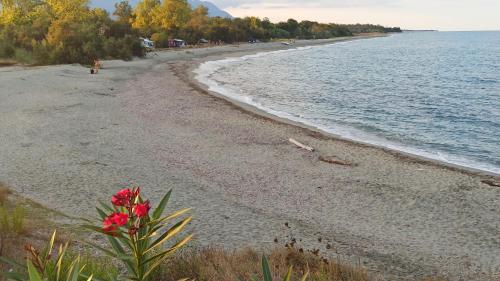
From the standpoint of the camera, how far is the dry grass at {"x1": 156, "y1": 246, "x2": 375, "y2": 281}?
241 inches

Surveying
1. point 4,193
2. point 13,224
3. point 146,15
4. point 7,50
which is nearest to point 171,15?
point 146,15

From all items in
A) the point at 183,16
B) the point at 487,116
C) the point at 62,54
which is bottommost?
the point at 487,116

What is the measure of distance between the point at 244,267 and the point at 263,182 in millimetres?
6812

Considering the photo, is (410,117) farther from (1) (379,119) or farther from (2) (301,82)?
(2) (301,82)

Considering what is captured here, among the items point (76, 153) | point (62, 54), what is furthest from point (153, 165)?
point (62, 54)

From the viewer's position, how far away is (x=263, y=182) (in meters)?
13.3

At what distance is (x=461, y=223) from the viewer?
10844 millimetres

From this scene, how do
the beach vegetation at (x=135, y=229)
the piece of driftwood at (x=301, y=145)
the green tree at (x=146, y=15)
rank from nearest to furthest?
the beach vegetation at (x=135, y=229) < the piece of driftwood at (x=301, y=145) < the green tree at (x=146, y=15)

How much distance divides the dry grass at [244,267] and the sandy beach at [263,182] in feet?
1.91

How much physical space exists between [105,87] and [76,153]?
17.4 meters

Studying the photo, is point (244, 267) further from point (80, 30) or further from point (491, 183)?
point (80, 30)

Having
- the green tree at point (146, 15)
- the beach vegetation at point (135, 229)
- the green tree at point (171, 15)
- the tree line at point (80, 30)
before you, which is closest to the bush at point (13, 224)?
the beach vegetation at point (135, 229)

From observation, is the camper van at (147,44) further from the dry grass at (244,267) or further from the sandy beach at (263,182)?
the dry grass at (244,267)

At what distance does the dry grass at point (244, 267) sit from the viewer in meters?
6.13
